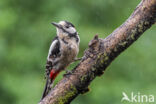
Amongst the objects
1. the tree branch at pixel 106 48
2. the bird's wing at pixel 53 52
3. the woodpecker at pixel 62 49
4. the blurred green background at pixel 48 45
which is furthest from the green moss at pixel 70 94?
the blurred green background at pixel 48 45

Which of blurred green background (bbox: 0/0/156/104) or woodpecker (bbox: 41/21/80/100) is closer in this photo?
woodpecker (bbox: 41/21/80/100)

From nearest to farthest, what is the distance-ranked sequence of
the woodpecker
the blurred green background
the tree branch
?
the tree branch → the woodpecker → the blurred green background

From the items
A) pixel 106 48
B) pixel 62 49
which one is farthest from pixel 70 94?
pixel 62 49

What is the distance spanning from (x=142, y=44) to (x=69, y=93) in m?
3.16

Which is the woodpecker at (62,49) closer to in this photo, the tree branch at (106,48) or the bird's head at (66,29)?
the bird's head at (66,29)

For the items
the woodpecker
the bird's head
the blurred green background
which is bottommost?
the woodpecker

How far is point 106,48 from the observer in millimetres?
3697

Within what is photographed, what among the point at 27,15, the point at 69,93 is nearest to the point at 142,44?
the point at 27,15

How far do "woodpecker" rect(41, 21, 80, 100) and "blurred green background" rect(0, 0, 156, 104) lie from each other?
1.41 metres

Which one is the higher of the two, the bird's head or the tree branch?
the bird's head

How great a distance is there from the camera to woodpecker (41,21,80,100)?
15.4 ft

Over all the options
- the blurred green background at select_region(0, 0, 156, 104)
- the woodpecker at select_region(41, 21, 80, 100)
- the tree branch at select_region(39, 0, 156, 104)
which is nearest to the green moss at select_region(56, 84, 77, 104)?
the tree branch at select_region(39, 0, 156, 104)

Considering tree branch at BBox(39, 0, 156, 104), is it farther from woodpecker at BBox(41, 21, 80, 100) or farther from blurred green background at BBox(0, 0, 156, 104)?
blurred green background at BBox(0, 0, 156, 104)

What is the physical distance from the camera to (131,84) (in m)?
6.73
